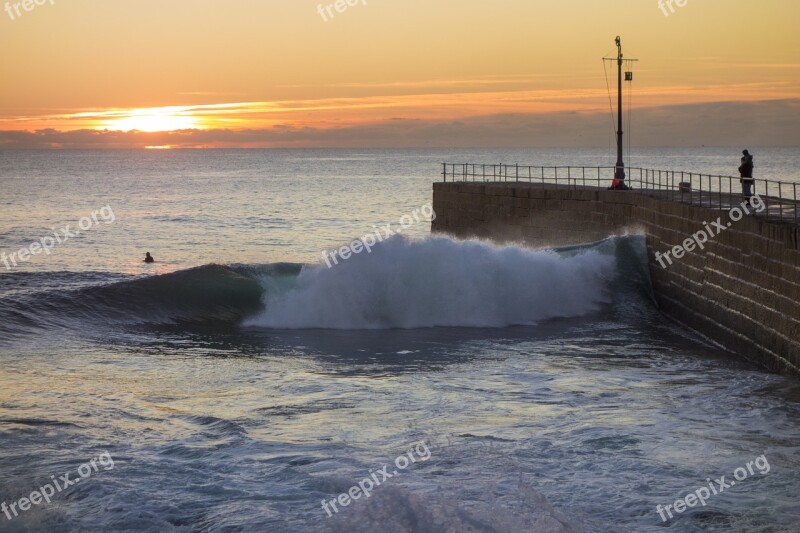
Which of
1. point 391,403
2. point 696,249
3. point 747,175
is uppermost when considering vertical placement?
point 747,175

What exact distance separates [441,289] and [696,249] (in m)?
6.13

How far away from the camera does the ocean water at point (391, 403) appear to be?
965 cm

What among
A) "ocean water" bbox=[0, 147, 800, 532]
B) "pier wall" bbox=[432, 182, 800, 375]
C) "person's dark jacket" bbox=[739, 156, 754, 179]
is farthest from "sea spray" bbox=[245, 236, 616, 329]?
"person's dark jacket" bbox=[739, 156, 754, 179]

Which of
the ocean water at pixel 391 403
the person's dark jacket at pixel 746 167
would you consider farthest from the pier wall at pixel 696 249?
the person's dark jacket at pixel 746 167

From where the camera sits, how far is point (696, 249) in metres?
20.0

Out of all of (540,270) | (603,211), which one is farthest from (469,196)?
(540,270)

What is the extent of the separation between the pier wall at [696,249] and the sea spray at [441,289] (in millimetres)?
2072

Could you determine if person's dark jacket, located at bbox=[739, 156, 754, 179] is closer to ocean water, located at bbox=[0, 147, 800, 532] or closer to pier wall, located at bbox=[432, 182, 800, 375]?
pier wall, located at bbox=[432, 182, 800, 375]

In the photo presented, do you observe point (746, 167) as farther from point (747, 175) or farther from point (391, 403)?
point (391, 403)

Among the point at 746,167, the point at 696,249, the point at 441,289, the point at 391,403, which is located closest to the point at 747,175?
the point at 746,167

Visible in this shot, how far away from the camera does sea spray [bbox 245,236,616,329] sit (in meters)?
22.2

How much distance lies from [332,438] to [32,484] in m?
3.45

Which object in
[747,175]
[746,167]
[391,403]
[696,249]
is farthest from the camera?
[747,175]

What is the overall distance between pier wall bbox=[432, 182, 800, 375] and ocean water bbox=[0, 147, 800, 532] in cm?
58
